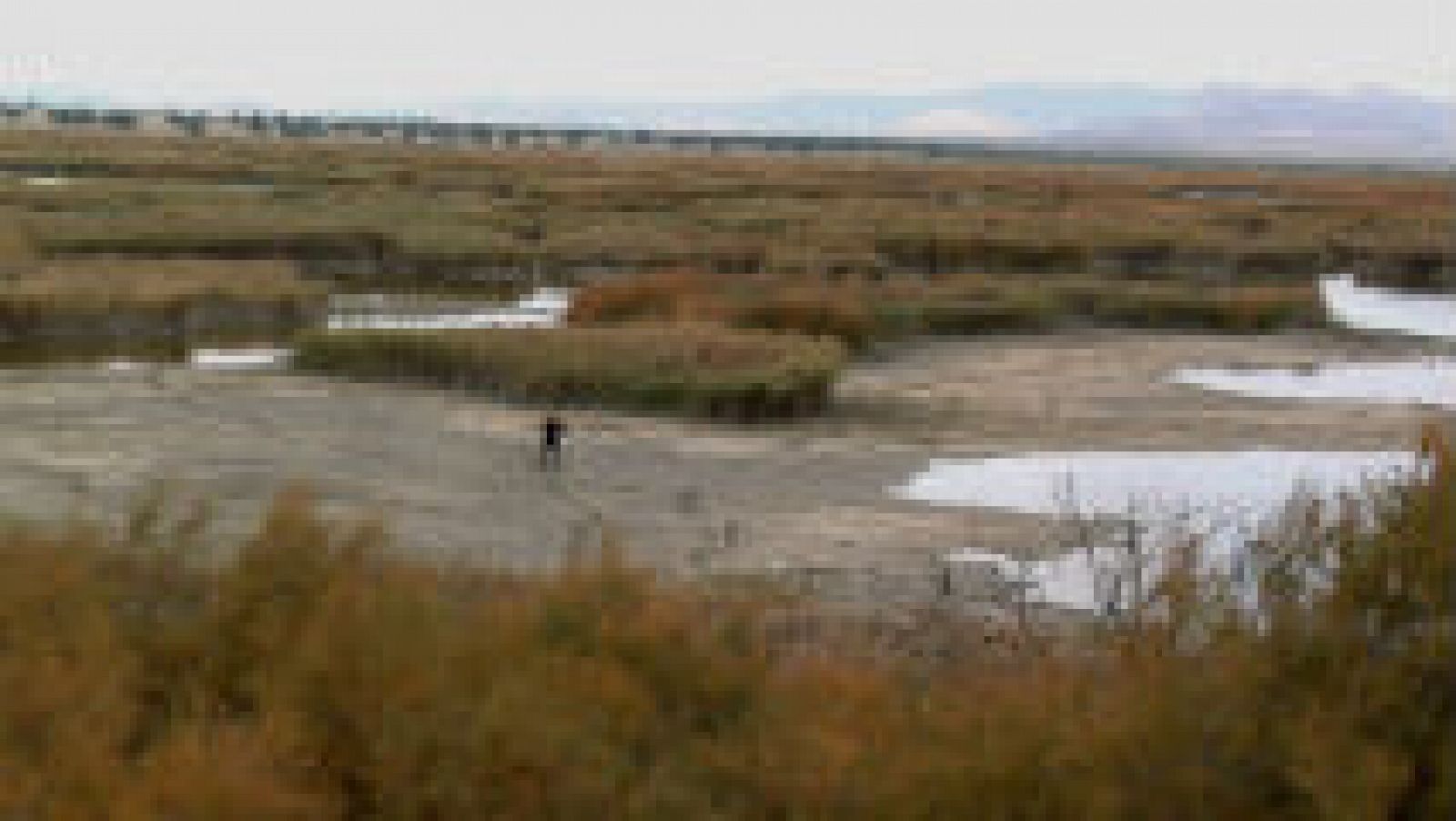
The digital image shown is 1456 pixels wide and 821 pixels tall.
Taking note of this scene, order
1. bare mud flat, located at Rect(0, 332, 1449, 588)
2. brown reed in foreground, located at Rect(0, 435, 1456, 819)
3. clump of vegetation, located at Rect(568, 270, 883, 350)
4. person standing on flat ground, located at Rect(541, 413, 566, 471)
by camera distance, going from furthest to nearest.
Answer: clump of vegetation, located at Rect(568, 270, 883, 350), person standing on flat ground, located at Rect(541, 413, 566, 471), bare mud flat, located at Rect(0, 332, 1449, 588), brown reed in foreground, located at Rect(0, 435, 1456, 819)

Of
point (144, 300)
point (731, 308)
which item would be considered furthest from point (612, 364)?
point (144, 300)

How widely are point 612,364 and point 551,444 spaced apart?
13.0 ft

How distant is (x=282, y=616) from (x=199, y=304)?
21469mm

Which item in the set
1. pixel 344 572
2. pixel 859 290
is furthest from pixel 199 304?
pixel 344 572

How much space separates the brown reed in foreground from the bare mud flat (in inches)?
223

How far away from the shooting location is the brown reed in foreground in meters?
6.88

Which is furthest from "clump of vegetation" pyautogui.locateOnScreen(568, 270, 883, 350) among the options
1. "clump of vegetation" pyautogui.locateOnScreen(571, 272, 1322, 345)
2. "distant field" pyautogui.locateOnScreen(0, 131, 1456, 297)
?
"distant field" pyautogui.locateOnScreen(0, 131, 1456, 297)

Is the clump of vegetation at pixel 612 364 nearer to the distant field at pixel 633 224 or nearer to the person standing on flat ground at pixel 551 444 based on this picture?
the person standing on flat ground at pixel 551 444

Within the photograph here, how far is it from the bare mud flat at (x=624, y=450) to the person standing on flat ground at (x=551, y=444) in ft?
0.49

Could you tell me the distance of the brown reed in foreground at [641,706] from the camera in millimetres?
6879

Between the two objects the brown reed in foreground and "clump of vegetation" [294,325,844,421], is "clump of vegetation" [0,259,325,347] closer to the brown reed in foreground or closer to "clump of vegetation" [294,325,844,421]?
"clump of vegetation" [294,325,844,421]

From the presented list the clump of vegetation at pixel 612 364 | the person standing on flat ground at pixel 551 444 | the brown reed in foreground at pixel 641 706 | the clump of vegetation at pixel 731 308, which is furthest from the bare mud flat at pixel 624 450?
the brown reed in foreground at pixel 641 706

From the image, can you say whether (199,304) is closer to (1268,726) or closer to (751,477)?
(751,477)

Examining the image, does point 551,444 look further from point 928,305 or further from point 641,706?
point 928,305
